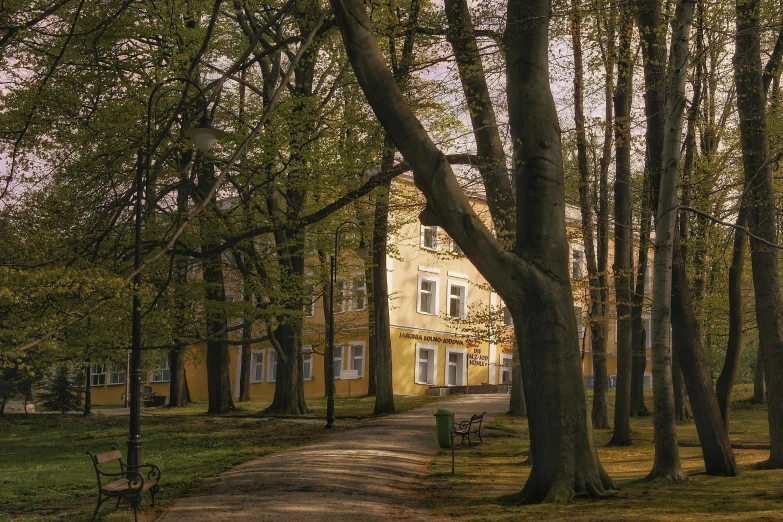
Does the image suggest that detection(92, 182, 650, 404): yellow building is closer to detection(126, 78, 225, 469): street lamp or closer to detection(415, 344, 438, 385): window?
detection(415, 344, 438, 385): window

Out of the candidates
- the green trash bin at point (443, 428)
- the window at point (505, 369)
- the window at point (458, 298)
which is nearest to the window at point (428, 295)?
the window at point (458, 298)

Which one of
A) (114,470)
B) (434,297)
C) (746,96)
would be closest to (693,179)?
(746,96)

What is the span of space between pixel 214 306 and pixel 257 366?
101 feet

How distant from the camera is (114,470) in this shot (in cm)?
1908

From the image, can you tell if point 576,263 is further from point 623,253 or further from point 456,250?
point 456,250

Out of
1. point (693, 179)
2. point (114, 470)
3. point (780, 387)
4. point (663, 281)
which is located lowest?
point (114, 470)

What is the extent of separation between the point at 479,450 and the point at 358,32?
11.7 meters

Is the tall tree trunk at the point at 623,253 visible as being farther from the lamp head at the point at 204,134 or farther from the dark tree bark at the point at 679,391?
the lamp head at the point at 204,134

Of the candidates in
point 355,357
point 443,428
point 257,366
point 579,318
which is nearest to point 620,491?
point 443,428

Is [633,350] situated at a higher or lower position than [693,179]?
lower

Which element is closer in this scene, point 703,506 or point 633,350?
point 703,506

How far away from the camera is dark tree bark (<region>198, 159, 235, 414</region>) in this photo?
82.6 ft

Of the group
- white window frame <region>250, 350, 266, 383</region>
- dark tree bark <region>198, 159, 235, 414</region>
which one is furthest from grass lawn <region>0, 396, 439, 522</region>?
white window frame <region>250, 350, 266, 383</region>

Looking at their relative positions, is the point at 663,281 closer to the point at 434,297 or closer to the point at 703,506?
the point at 703,506
